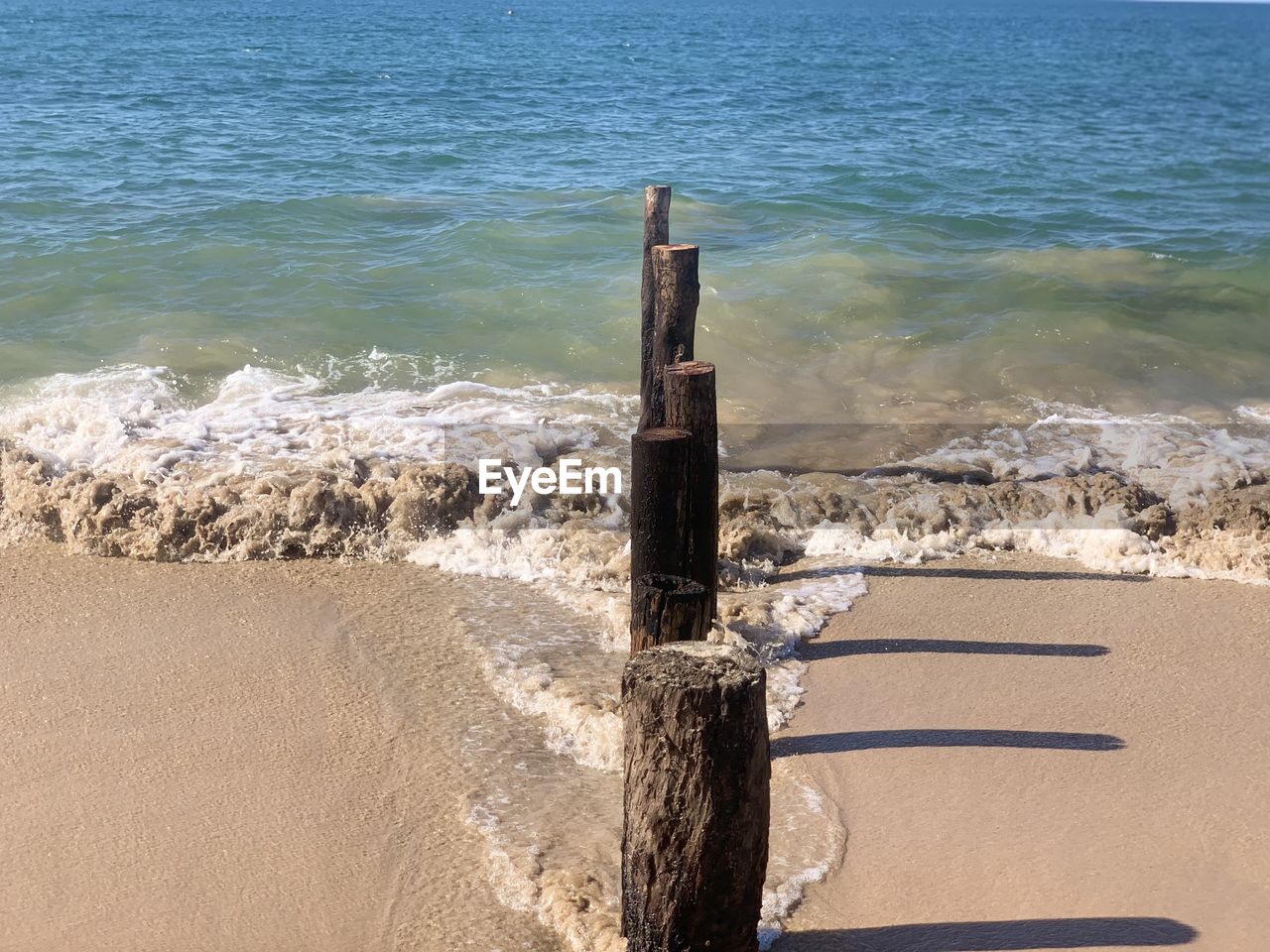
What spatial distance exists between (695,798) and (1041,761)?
203 centimetres

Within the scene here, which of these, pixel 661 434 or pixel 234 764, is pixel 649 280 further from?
pixel 234 764

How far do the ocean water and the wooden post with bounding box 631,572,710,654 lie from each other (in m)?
0.47

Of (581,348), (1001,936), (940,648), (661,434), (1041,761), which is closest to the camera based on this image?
(1001,936)

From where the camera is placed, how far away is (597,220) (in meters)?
15.7

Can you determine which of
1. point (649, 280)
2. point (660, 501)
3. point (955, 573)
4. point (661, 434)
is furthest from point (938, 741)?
point (649, 280)

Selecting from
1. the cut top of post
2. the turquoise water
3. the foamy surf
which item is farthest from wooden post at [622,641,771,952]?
the turquoise water

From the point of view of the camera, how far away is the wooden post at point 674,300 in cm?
610

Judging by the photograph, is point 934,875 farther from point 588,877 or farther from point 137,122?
point 137,122

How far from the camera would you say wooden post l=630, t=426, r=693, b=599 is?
453cm

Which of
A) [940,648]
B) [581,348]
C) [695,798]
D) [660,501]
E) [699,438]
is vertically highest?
[699,438]

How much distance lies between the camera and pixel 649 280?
673 centimetres

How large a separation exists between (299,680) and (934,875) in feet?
9.32

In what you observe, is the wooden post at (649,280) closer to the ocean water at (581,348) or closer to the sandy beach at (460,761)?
the ocean water at (581,348)

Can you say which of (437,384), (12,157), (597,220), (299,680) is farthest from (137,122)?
(299,680)
